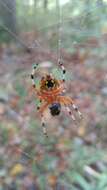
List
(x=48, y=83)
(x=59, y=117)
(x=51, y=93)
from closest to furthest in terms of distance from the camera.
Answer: (x=48, y=83) → (x=51, y=93) → (x=59, y=117)

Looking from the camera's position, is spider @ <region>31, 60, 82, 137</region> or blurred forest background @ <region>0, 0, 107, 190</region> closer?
spider @ <region>31, 60, 82, 137</region>

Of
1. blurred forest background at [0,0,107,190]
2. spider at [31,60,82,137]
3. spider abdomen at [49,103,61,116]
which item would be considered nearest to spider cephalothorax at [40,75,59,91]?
spider at [31,60,82,137]

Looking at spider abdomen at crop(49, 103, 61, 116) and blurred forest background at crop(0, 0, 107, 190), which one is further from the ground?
blurred forest background at crop(0, 0, 107, 190)

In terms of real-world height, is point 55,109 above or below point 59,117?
below

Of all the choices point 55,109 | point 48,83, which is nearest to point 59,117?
point 55,109

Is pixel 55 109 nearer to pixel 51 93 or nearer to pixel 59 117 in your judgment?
pixel 51 93

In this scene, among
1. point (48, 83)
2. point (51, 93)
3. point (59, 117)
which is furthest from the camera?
point (59, 117)

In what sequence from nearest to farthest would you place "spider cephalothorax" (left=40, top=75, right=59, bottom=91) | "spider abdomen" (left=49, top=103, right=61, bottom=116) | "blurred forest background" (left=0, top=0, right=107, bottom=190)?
"spider cephalothorax" (left=40, top=75, right=59, bottom=91) → "spider abdomen" (left=49, top=103, right=61, bottom=116) → "blurred forest background" (left=0, top=0, right=107, bottom=190)

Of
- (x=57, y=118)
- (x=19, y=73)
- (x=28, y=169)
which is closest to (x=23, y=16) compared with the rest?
(x=19, y=73)

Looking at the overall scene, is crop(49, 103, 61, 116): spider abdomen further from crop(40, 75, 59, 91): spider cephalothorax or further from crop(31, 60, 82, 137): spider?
crop(40, 75, 59, 91): spider cephalothorax
